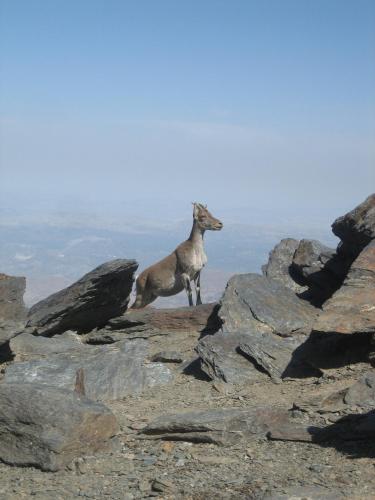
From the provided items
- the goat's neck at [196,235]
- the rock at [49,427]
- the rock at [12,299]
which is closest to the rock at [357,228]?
the goat's neck at [196,235]

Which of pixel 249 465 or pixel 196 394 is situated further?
pixel 196 394

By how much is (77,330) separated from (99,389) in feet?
15.4

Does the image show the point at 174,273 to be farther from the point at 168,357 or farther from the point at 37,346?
the point at 168,357

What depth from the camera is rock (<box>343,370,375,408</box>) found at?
10352mm

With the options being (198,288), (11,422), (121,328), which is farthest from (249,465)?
(198,288)

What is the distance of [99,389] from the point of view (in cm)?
1281

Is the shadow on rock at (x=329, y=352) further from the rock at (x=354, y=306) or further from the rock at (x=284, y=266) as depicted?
the rock at (x=284, y=266)

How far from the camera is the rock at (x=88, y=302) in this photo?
53.9 feet

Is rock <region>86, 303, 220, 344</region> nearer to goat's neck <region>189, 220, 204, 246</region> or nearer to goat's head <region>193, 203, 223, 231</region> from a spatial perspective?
goat's neck <region>189, 220, 204, 246</region>

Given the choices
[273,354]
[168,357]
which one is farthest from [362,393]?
[168,357]

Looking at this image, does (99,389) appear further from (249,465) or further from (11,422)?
(249,465)

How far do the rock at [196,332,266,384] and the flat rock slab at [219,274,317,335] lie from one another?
1.59m

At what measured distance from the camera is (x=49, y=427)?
9227 millimetres

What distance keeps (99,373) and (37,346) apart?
2.70 m
